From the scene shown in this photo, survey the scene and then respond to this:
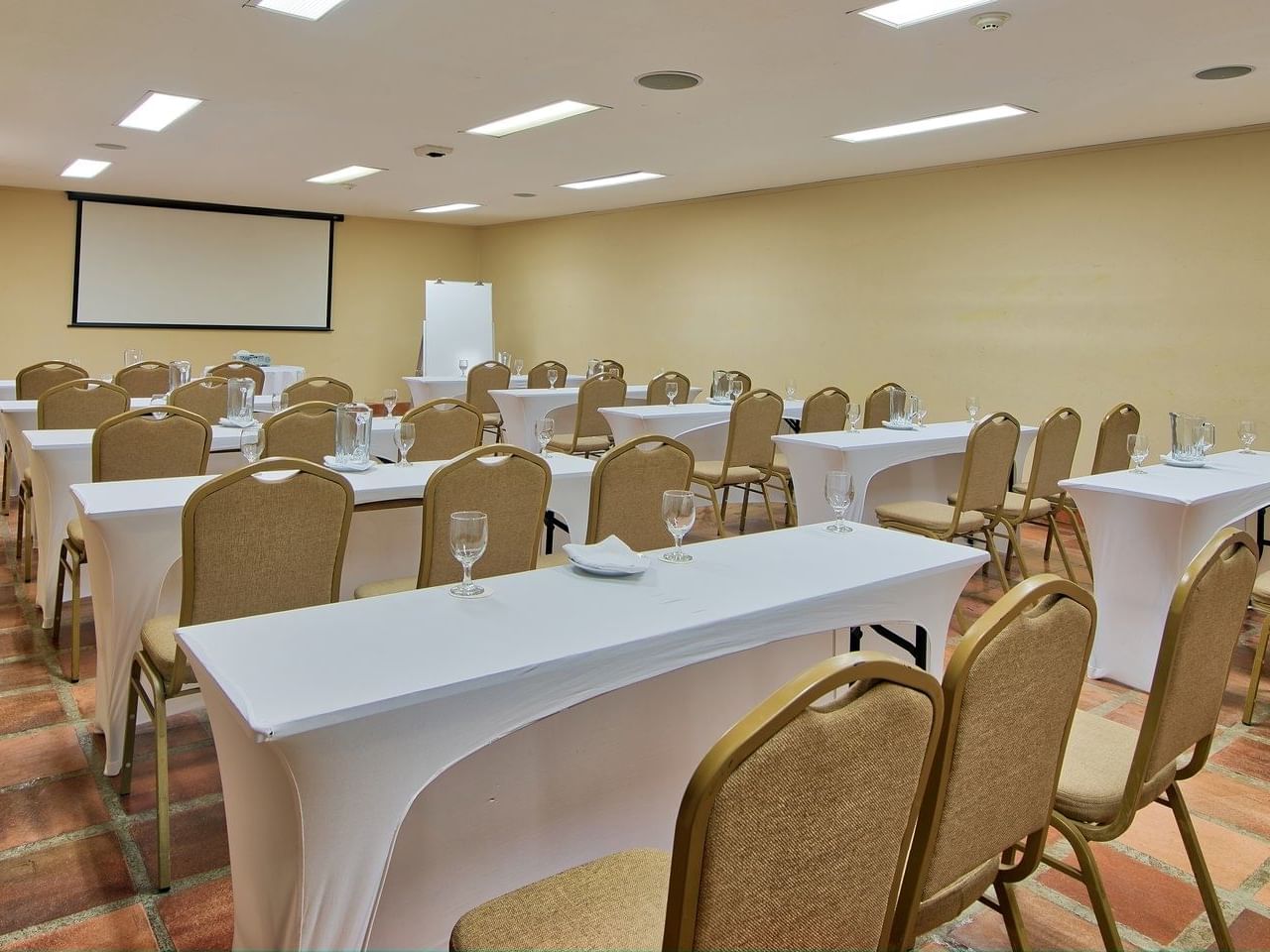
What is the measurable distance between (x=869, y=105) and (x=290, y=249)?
346 inches

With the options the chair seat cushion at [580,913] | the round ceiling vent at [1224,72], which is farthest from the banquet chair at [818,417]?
the chair seat cushion at [580,913]

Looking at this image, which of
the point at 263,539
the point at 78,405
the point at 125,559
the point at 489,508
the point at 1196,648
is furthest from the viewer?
the point at 78,405

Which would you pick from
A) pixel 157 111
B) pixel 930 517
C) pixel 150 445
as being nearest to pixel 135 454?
pixel 150 445

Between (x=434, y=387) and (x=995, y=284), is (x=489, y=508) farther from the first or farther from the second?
(x=995, y=284)

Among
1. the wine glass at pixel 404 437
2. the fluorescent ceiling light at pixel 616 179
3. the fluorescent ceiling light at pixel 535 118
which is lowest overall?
the wine glass at pixel 404 437

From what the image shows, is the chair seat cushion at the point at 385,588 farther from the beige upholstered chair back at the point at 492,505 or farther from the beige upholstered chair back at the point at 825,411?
the beige upholstered chair back at the point at 825,411

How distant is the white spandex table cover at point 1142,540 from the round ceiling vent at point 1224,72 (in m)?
2.10

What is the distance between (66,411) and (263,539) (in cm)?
275

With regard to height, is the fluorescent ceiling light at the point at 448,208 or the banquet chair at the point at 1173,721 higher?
the fluorescent ceiling light at the point at 448,208

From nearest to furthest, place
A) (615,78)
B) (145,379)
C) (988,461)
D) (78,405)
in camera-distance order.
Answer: (988,461)
(78,405)
(615,78)
(145,379)

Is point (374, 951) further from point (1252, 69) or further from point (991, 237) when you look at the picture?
point (991, 237)

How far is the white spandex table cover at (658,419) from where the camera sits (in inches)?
217

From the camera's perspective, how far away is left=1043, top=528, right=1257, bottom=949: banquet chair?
1721 millimetres

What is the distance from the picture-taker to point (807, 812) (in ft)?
3.59
